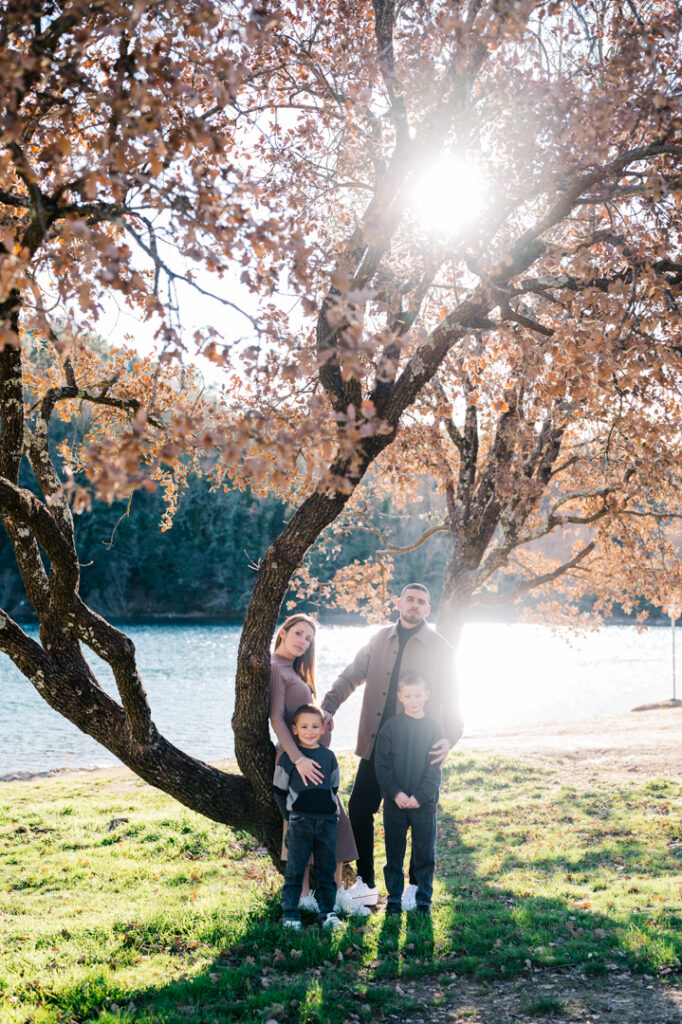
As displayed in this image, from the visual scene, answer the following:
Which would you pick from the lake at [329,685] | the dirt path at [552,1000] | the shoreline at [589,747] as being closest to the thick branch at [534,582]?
the lake at [329,685]

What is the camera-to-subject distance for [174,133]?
3.93 m

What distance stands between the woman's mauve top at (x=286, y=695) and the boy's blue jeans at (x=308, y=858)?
579 mm

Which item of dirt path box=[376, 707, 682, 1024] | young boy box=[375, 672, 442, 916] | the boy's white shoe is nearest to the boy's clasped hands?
young boy box=[375, 672, 442, 916]

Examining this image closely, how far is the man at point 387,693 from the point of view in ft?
20.0

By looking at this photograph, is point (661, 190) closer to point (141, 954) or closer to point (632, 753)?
point (141, 954)

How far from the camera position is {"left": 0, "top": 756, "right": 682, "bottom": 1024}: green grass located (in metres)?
4.40

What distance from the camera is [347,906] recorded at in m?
5.71

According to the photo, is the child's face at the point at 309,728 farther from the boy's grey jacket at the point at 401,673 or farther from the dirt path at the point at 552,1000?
the dirt path at the point at 552,1000

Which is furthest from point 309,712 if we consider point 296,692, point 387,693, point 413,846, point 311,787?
point 413,846

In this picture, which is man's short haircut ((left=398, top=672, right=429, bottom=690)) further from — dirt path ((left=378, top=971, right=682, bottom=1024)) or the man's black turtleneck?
dirt path ((left=378, top=971, right=682, bottom=1024))

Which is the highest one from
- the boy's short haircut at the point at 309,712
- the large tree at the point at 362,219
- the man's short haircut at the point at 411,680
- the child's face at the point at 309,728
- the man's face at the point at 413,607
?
the large tree at the point at 362,219

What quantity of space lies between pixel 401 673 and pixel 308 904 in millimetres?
1703

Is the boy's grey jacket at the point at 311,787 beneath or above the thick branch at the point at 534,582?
beneath

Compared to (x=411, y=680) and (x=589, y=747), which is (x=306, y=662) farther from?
(x=589, y=747)
